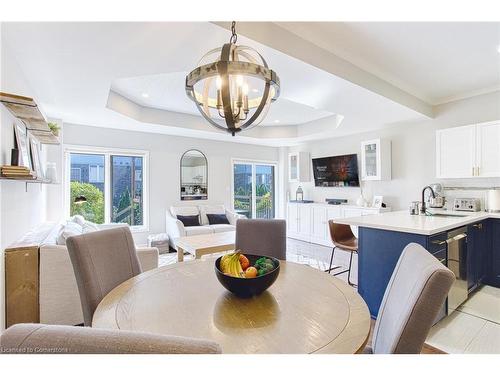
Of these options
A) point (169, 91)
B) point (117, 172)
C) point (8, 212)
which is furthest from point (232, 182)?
point (8, 212)

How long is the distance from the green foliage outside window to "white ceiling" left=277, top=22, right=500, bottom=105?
4.45 meters

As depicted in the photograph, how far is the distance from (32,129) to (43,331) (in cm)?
307

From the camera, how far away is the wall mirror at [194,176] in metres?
5.80

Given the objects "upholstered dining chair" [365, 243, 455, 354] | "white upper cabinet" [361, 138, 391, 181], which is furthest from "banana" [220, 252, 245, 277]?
"white upper cabinet" [361, 138, 391, 181]

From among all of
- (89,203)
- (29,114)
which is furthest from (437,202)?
(89,203)

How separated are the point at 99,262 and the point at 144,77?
105 inches

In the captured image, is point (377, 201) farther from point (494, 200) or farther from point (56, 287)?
point (56, 287)

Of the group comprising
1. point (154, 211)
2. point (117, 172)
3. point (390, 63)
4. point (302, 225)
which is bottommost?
point (302, 225)

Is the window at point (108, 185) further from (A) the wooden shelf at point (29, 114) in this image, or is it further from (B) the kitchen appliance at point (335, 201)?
(B) the kitchen appliance at point (335, 201)

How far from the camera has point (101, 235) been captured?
164cm

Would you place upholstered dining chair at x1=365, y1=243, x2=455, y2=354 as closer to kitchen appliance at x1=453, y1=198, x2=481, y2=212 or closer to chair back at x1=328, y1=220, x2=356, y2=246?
chair back at x1=328, y1=220, x2=356, y2=246
